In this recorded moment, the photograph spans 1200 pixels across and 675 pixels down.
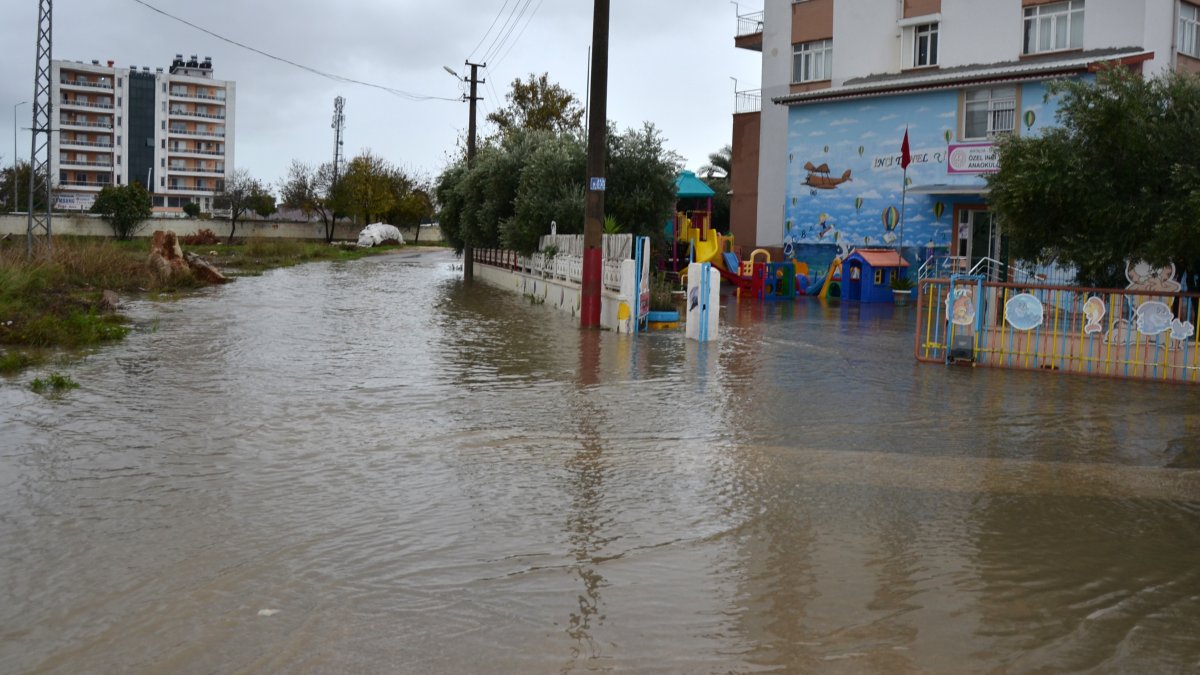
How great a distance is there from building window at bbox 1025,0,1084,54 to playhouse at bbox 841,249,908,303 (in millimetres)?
7816

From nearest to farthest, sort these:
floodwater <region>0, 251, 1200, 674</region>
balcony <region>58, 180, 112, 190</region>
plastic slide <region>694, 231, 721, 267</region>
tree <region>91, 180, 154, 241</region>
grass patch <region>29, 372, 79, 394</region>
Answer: floodwater <region>0, 251, 1200, 674</region>
grass patch <region>29, 372, 79, 394</region>
plastic slide <region>694, 231, 721, 267</region>
tree <region>91, 180, 154, 241</region>
balcony <region>58, 180, 112, 190</region>

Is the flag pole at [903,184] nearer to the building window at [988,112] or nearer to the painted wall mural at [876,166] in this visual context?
the painted wall mural at [876,166]

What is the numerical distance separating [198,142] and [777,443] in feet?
451

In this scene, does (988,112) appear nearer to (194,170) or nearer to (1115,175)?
(1115,175)

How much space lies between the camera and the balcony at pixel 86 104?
4975 inches

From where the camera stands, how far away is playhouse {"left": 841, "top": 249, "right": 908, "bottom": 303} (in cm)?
3186

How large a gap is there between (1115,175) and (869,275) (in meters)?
16.8

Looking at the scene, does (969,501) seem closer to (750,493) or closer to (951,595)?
(750,493)

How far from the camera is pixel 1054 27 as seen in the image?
108ft

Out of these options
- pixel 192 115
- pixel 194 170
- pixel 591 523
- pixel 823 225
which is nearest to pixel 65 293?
pixel 591 523

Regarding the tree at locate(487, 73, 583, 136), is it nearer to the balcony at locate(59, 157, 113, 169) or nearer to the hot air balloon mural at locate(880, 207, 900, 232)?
the hot air balloon mural at locate(880, 207, 900, 232)

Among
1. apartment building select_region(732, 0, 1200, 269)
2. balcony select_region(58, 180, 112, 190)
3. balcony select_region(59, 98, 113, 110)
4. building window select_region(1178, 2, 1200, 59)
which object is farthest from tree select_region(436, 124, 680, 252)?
balcony select_region(59, 98, 113, 110)

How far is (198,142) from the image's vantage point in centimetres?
13500

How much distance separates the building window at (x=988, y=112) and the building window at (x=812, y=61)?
7.03 metres
